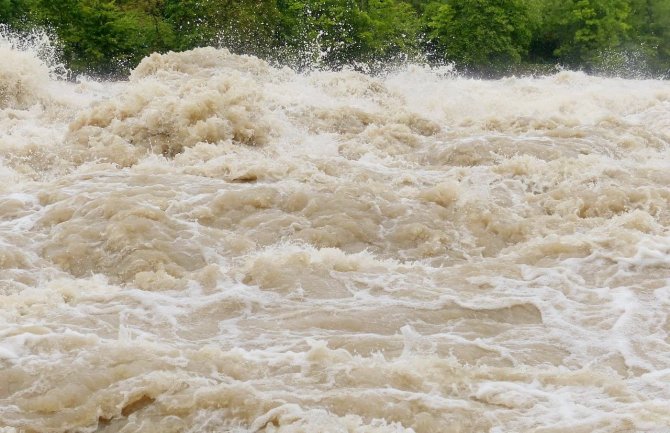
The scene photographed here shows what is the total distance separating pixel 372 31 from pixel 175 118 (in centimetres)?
1573

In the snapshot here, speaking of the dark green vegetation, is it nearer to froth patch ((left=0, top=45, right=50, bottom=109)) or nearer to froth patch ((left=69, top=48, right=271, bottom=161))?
froth patch ((left=0, top=45, right=50, bottom=109))

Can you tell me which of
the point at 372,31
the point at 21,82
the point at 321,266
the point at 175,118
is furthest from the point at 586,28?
the point at 321,266

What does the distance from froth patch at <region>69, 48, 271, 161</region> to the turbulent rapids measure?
0.13 ft

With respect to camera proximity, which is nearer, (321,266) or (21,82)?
(321,266)

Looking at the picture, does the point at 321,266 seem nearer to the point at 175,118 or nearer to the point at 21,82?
the point at 175,118

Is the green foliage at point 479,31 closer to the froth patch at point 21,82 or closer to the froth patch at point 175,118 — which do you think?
the froth patch at point 175,118

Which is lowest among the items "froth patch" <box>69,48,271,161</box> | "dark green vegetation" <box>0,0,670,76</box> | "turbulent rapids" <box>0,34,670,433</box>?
"turbulent rapids" <box>0,34,670,433</box>

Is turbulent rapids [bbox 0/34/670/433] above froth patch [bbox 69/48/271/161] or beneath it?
beneath

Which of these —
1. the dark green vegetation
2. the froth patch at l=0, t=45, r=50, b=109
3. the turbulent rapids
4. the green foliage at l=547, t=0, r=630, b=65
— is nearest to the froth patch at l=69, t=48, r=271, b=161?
the turbulent rapids

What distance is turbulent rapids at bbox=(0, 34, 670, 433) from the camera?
5070 mm

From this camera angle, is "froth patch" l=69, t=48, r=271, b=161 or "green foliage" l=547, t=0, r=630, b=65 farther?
"green foliage" l=547, t=0, r=630, b=65

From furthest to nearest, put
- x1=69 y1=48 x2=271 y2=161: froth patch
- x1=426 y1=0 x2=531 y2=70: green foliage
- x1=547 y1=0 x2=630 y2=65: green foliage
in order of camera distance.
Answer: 1. x1=547 y1=0 x2=630 y2=65: green foliage
2. x1=426 y1=0 x2=531 y2=70: green foliage
3. x1=69 y1=48 x2=271 y2=161: froth patch

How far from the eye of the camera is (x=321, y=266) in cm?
752

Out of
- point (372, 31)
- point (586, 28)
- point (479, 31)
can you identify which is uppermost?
point (586, 28)
